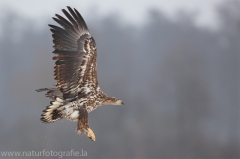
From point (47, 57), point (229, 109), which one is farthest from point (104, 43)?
point (229, 109)

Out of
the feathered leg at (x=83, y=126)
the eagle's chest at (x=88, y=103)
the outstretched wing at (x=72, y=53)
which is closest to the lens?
the feathered leg at (x=83, y=126)

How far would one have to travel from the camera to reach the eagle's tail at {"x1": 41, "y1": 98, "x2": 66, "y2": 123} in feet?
23.4

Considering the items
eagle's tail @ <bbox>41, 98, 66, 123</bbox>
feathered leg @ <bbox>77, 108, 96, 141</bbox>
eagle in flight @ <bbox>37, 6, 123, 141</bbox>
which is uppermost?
eagle in flight @ <bbox>37, 6, 123, 141</bbox>

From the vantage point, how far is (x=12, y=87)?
2084 centimetres

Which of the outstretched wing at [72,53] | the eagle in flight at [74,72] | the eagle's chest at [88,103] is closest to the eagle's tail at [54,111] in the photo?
the eagle in flight at [74,72]

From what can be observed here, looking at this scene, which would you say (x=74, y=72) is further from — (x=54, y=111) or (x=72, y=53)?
(x=54, y=111)

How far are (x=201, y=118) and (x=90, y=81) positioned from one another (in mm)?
13680

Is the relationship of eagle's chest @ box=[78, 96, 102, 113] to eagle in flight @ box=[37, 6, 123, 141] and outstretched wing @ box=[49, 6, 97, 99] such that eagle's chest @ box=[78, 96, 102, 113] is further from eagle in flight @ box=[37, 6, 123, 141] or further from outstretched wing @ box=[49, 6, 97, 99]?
outstretched wing @ box=[49, 6, 97, 99]

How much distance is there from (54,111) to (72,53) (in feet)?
2.70

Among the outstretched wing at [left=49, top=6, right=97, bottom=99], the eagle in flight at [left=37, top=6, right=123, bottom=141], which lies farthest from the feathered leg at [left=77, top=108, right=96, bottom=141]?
the outstretched wing at [left=49, top=6, right=97, bottom=99]

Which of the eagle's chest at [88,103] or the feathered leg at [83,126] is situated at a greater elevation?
the eagle's chest at [88,103]

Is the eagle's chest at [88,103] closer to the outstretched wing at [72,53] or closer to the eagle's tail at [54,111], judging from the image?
the outstretched wing at [72,53]

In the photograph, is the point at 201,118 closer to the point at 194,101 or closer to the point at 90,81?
the point at 194,101

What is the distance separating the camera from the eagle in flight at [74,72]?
6.98 meters
